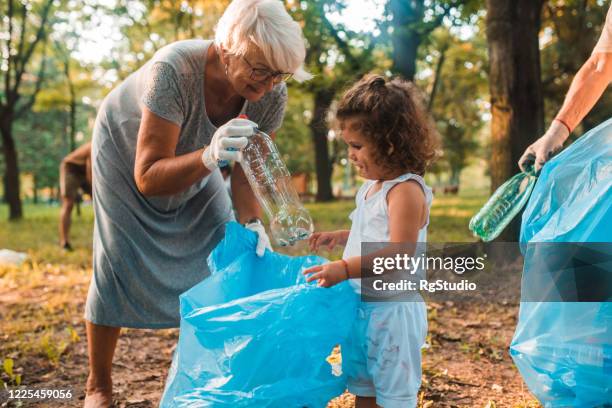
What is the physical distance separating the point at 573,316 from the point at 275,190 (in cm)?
115

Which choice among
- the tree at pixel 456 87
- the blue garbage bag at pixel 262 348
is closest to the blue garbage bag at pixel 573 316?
the blue garbage bag at pixel 262 348

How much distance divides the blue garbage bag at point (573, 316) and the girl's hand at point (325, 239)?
23.8 inches

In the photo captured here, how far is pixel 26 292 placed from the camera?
4754mm

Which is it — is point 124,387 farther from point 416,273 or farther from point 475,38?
point 475,38

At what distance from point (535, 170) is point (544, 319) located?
545 mm

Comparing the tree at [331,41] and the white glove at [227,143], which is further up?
the tree at [331,41]

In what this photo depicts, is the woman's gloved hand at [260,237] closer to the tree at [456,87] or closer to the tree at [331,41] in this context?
the tree at [331,41]

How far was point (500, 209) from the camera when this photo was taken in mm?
2219

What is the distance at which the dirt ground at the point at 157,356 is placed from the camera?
8.20 ft

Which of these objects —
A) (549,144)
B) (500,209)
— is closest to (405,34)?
(500,209)

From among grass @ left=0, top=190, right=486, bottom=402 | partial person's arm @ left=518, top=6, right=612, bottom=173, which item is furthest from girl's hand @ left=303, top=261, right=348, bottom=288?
grass @ left=0, top=190, right=486, bottom=402

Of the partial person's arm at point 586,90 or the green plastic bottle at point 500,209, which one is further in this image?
the green plastic bottle at point 500,209

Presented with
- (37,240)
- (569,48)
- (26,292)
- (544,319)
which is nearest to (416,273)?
(544,319)

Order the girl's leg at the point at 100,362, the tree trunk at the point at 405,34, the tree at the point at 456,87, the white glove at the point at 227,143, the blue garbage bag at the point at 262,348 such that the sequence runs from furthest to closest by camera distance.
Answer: the tree at the point at 456,87
the tree trunk at the point at 405,34
the girl's leg at the point at 100,362
the white glove at the point at 227,143
the blue garbage bag at the point at 262,348
